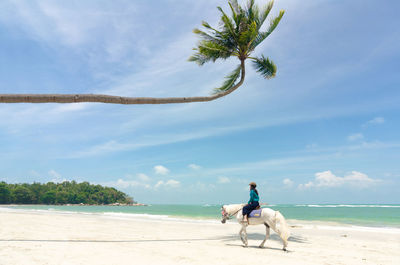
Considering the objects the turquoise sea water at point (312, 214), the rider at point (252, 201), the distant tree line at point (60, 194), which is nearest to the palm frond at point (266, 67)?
the rider at point (252, 201)

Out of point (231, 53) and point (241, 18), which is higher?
point (241, 18)

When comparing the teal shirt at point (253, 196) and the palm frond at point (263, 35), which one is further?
the palm frond at point (263, 35)

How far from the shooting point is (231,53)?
13906 millimetres

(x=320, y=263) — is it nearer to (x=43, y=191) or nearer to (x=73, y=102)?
(x=73, y=102)

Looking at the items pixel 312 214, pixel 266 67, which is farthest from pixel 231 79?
pixel 312 214

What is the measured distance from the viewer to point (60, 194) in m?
114

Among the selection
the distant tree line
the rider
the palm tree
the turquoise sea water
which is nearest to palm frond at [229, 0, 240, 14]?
the palm tree

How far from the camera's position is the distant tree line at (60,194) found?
331 feet

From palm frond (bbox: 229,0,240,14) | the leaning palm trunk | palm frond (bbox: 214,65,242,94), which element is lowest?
the leaning palm trunk

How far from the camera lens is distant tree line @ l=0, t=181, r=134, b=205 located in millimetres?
100781

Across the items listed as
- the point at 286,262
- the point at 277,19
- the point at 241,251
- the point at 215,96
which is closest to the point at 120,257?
the point at 241,251

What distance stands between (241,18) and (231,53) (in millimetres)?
1672

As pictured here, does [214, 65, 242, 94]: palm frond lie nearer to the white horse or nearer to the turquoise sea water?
the white horse

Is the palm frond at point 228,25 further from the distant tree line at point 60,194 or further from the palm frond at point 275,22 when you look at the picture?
the distant tree line at point 60,194
